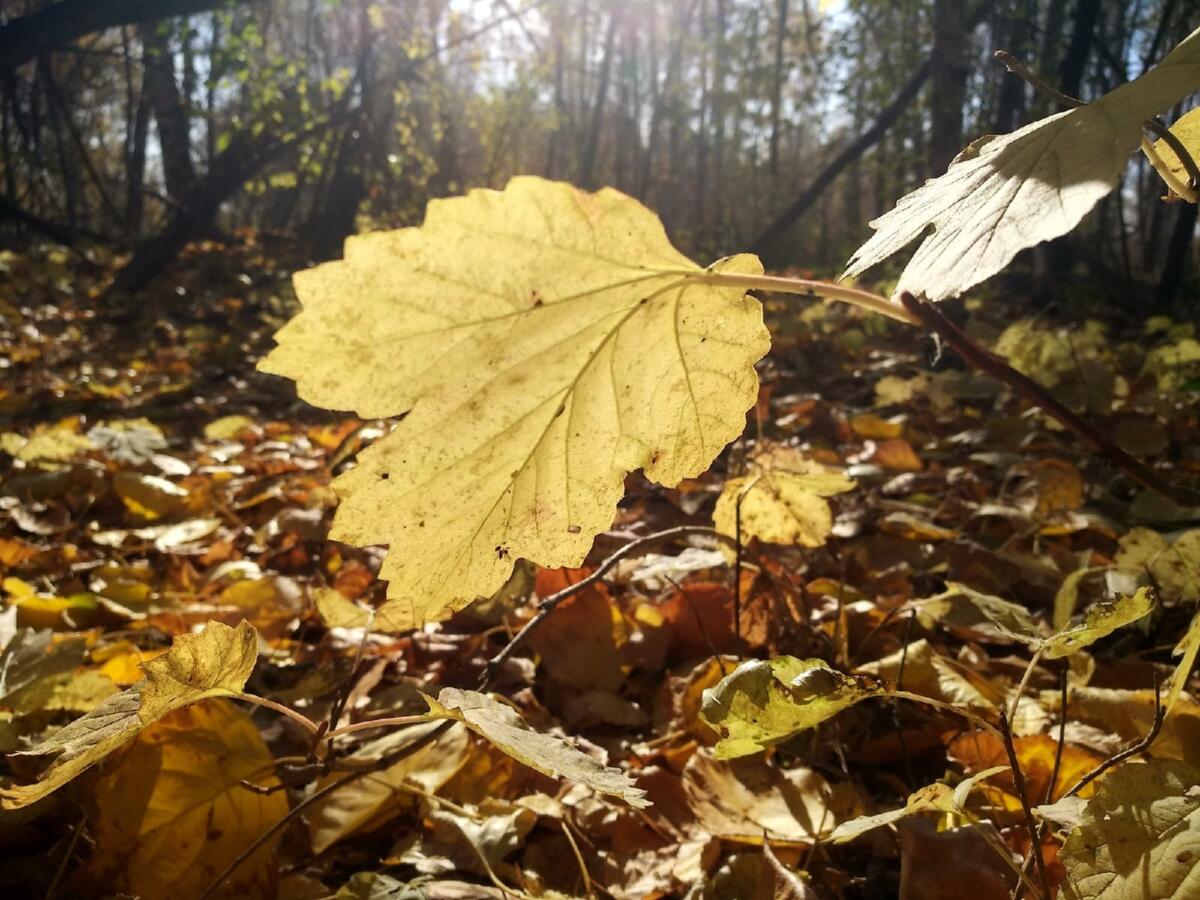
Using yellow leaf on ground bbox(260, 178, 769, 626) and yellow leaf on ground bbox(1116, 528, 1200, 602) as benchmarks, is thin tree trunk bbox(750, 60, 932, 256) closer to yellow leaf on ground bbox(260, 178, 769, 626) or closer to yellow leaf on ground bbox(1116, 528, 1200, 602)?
yellow leaf on ground bbox(1116, 528, 1200, 602)

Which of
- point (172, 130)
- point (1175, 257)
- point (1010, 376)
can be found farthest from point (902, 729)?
point (172, 130)

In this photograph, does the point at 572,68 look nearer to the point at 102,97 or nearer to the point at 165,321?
the point at 102,97

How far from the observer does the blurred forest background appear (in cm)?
496

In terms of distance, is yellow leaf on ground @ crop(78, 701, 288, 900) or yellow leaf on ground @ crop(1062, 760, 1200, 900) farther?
yellow leaf on ground @ crop(78, 701, 288, 900)

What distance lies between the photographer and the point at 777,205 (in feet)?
59.9

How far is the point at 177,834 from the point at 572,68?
19.2 m

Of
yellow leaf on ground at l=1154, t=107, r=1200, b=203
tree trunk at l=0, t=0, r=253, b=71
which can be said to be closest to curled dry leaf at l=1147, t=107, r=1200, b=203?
yellow leaf on ground at l=1154, t=107, r=1200, b=203

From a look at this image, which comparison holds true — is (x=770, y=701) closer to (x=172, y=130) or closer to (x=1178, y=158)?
(x=1178, y=158)

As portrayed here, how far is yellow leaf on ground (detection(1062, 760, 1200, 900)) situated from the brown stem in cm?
24

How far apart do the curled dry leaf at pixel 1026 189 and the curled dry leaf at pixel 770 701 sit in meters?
0.28

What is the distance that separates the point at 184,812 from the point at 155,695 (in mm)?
262

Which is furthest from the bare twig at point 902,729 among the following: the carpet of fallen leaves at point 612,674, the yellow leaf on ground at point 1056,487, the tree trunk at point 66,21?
the tree trunk at point 66,21

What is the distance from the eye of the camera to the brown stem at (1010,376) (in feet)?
1.82

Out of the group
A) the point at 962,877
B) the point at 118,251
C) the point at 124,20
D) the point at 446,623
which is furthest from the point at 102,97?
the point at 962,877
